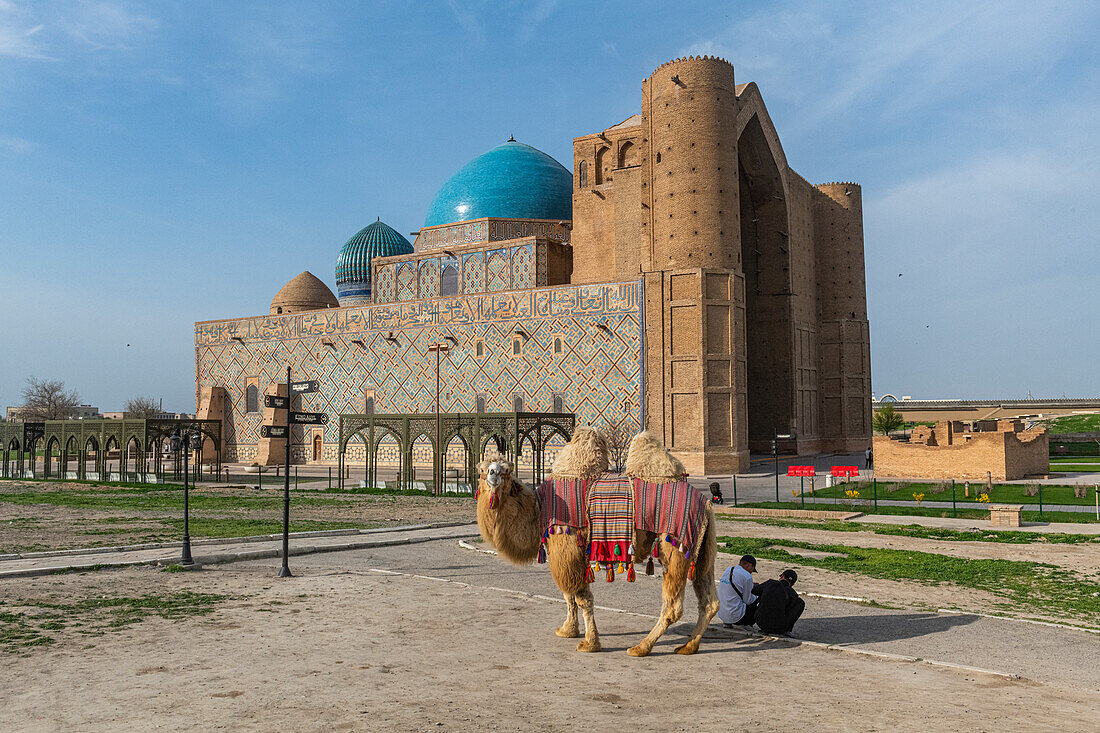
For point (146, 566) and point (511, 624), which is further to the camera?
point (146, 566)

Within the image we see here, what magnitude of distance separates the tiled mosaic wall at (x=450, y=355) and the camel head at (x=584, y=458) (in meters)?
25.8

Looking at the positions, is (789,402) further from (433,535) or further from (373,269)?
(433,535)

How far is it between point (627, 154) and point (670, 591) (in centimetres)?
3505

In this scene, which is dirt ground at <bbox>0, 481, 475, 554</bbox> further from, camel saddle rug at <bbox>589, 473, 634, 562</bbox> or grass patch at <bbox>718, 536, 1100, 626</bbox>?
camel saddle rug at <bbox>589, 473, 634, 562</bbox>

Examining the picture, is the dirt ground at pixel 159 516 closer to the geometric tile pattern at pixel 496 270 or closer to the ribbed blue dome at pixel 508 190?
the geometric tile pattern at pixel 496 270

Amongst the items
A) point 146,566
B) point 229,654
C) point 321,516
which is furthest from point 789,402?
point 229,654

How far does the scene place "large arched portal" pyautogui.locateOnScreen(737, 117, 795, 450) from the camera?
40.8 metres

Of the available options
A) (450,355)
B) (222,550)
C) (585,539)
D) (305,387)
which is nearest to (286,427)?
(305,387)

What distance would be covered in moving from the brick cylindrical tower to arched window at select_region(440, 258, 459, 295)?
13.1 meters

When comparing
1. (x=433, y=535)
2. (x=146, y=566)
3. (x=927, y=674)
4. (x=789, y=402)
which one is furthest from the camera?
(x=789, y=402)

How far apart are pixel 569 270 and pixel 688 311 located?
1050 centimetres

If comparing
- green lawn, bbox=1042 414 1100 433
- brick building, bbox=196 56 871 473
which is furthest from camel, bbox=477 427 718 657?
green lawn, bbox=1042 414 1100 433

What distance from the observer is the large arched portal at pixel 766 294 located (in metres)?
40.8

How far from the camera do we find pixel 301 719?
5.02m
